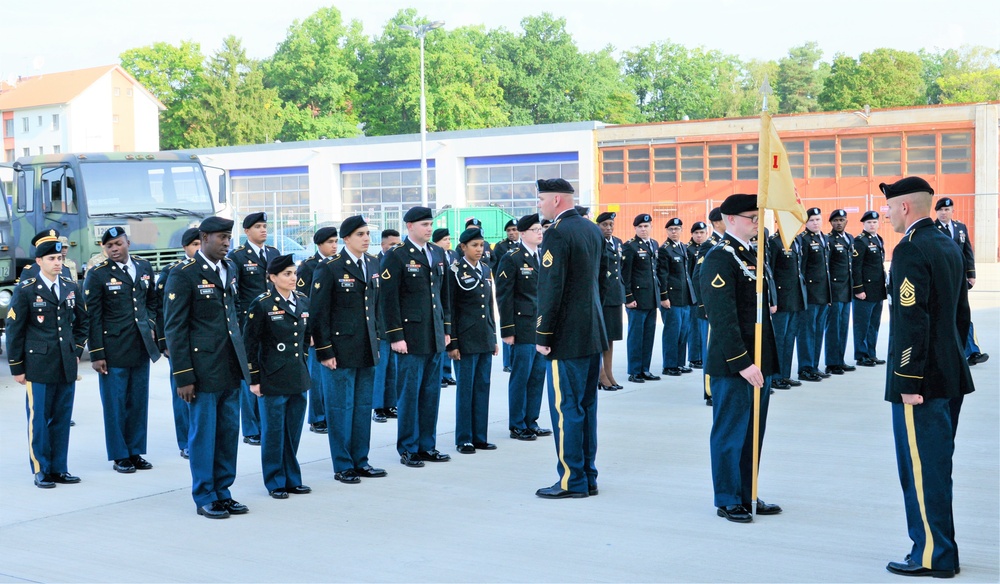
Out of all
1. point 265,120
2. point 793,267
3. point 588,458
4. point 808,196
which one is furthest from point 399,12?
point 588,458

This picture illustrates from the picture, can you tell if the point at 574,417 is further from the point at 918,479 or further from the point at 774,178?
the point at 918,479

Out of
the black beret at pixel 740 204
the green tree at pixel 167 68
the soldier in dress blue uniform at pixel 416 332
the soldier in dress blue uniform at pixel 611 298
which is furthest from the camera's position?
the green tree at pixel 167 68

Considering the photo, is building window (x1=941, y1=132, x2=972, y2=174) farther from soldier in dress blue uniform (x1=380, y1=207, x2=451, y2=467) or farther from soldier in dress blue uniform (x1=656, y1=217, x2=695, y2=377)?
soldier in dress blue uniform (x1=380, y1=207, x2=451, y2=467)

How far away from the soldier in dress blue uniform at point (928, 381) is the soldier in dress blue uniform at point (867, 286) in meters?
8.33

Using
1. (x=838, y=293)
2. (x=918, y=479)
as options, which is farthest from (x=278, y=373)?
(x=838, y=293)

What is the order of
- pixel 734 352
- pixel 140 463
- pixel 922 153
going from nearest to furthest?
pixel 734 352 < pixel 140 463 < pixel 922 153

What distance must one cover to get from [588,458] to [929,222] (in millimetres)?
2832

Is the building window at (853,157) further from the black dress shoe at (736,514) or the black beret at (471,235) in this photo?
the black dress shoe at (736,514)

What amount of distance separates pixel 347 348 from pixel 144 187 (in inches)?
389

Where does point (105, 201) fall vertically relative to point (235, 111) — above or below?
below

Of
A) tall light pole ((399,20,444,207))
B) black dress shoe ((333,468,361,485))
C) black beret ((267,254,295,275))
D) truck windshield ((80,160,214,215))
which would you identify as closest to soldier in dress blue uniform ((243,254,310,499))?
black beret ((267,254,295,275))

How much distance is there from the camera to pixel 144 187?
54.7 ft

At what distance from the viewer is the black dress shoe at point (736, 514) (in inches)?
259

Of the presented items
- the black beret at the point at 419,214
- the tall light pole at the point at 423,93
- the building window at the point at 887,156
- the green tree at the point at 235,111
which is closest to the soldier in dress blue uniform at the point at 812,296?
the black beret at the point at 419,214
